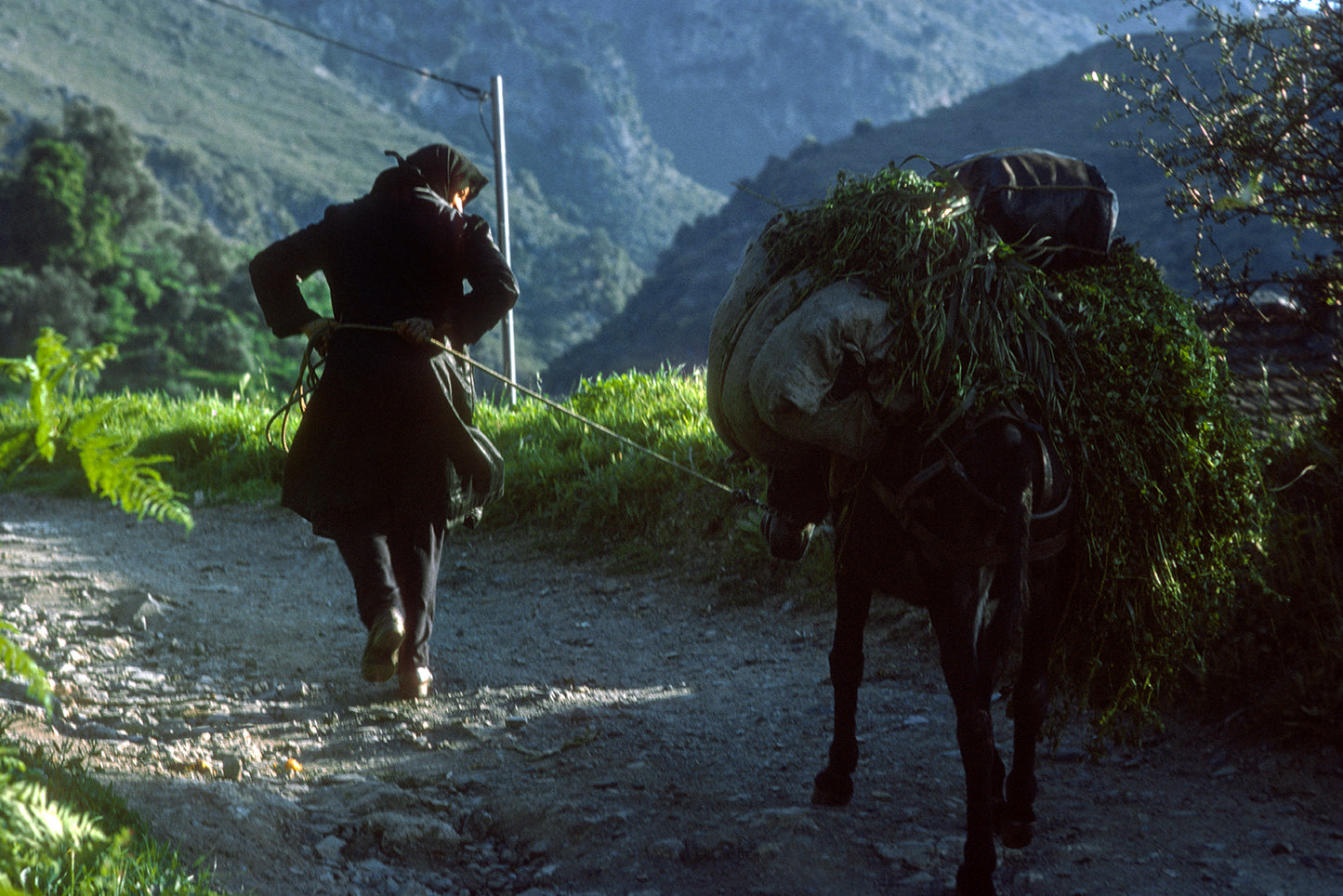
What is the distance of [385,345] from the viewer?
459cm

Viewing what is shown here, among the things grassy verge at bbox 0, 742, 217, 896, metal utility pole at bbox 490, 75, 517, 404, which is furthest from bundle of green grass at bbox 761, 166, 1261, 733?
metal utility pole at bbox 490, 75, 517, 404

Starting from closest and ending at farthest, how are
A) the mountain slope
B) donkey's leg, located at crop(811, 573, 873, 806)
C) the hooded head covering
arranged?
donkey's leg, located at crop(811, 573, 873, 806)
the hooded head covering
the mountain slope

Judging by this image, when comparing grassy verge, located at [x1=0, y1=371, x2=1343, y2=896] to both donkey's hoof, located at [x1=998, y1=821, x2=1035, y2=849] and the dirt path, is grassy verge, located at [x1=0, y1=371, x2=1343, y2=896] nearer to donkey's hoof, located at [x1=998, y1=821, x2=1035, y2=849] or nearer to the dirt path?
the dirt path

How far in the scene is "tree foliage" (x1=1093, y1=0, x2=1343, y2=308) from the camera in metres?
4.78

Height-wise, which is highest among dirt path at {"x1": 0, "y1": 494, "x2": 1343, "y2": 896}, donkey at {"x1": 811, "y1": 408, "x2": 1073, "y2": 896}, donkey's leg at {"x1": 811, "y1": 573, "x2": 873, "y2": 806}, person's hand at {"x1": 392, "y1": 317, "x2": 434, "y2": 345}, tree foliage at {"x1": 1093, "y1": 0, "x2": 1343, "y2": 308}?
tree foliage at {"x1": 1093, "y1": 0, "x2": 1343, "y2": 308}

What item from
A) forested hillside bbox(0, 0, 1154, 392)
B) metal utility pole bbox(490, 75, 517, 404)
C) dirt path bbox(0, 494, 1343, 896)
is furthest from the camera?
forested hillside bbox(0, 0, 1154, 392)

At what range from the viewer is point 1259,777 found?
4.00m

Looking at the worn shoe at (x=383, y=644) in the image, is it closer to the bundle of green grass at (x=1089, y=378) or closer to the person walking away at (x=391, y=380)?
the person walking away at (x=391, y=380)

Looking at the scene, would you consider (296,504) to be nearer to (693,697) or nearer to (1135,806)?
(693,697)

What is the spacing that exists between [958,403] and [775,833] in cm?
139

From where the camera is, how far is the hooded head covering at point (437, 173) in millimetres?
4727

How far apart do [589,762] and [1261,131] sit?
381 centimetres

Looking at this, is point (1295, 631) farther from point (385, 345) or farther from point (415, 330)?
point (385, 345)

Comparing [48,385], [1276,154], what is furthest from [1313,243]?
[48,385]
